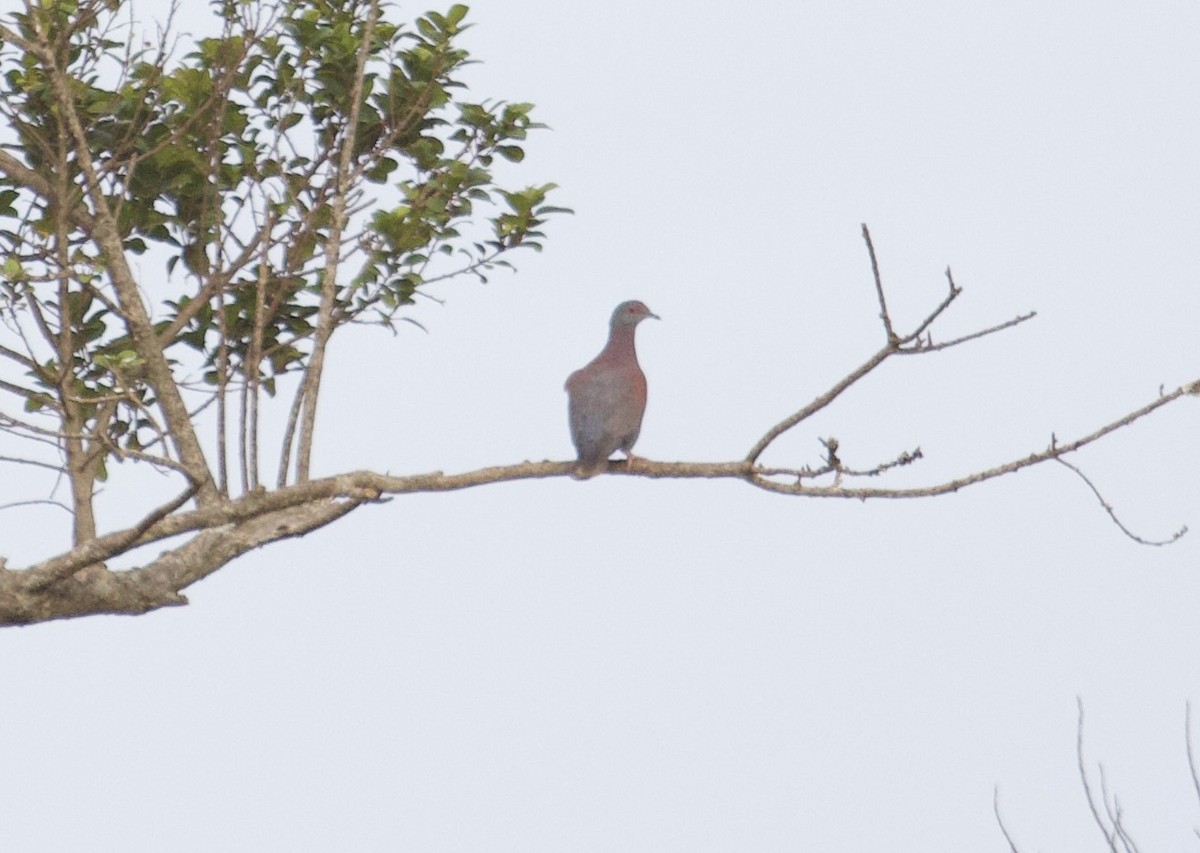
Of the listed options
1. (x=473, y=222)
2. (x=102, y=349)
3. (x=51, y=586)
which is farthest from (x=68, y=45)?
(x=51, y=586)

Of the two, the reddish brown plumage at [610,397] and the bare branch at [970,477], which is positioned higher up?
the reddish brown plumage at [610,397]

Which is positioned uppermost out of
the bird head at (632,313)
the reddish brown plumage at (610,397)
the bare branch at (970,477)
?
the bird head at (632,313)

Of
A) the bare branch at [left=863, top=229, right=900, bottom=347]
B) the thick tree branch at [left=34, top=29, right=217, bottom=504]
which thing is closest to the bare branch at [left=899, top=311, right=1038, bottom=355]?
the bare branch at [left=863, top=229, right=900, bottom=347]

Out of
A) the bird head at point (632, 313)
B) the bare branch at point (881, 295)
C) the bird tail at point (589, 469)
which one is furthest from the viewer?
the bird head at point (632, 313)

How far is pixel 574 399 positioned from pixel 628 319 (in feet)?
2.40

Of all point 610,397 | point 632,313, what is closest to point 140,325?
point 610,397

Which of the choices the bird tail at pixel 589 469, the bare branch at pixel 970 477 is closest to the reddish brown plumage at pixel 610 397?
the bird tail at pixel 589 469

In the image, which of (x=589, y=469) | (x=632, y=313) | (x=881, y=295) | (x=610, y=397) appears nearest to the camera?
(x=881, y=295)

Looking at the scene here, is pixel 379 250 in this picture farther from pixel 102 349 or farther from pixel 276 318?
pixel 102 349

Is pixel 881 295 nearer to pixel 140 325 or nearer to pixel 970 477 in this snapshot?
pixel 970 477

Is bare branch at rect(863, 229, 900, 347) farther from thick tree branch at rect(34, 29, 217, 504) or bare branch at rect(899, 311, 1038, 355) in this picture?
thick tree branch at rect(34, 29, 217, 504)

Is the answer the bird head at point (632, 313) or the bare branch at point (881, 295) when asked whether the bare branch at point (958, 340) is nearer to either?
the bare branch at point (881, 295)

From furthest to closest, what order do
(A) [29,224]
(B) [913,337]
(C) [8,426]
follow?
(A) [29,224] → (C) [8,426] → (B) [913,337]

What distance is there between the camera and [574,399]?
24.0ft
